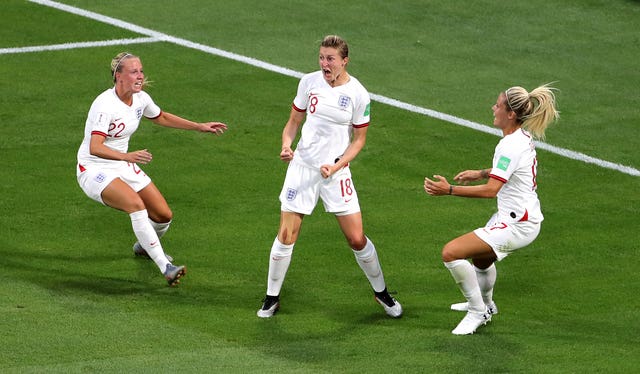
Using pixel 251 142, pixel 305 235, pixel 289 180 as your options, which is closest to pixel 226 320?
pixel 289 180

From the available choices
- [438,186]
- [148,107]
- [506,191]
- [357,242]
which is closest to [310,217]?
[148,107]

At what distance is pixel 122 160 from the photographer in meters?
12.4

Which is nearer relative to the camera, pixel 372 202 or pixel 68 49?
pixel 372 202

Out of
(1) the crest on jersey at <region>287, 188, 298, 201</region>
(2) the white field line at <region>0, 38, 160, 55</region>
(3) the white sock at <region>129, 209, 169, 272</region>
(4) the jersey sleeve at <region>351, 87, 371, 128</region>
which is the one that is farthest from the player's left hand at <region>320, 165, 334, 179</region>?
(2) the white field line at <region>0, 38, 160, 55</region>

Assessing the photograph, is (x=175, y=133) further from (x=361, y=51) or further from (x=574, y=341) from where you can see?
(x=574, y=341)

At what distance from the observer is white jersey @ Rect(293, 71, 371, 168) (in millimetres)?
11891

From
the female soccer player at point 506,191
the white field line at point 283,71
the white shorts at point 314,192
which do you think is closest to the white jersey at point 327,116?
the white shorts at point 314,192

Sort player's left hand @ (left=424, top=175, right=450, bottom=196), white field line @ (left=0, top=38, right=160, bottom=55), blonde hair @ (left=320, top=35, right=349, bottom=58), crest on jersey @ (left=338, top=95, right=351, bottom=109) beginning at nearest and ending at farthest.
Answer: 1. player's left hand @ (left=424, top=175, right=450, bottom=196)
2. blonde hair @ (left=320, top=35, right=349, bottom=58)
3. crest on jersey @ (left=338, top=95, right=351, bottom=109)
4. white field line @ (left=0, top=38, right=160, bottom=55)

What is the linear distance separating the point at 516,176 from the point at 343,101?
1.67 metres

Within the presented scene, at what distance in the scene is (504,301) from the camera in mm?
12516

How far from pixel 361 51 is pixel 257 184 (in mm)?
5457

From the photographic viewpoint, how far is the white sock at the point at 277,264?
11961 mm

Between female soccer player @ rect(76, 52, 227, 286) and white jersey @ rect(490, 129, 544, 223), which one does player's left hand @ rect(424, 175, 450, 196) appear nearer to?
white jersey @ rect(490, 129, 544, 223)

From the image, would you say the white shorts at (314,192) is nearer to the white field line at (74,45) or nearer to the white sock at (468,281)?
the white sock at (468,281)
